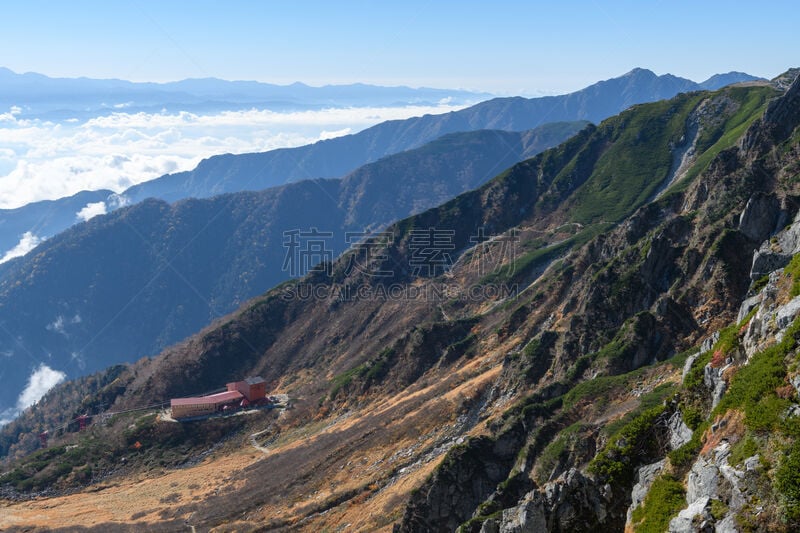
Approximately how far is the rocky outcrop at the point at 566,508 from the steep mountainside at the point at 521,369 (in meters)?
0.08

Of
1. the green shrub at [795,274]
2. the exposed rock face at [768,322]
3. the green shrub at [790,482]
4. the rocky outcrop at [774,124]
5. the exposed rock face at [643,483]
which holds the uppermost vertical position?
the rocky outcrop at [774,124]

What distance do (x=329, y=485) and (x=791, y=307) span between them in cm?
4398

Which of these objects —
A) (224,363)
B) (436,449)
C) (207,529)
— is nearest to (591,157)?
(224,363)

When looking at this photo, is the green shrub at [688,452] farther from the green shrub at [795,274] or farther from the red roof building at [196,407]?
the red roof building at [196,407]

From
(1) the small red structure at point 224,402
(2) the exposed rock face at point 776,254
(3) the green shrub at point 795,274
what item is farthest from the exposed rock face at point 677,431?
(1) the small red structure at point 224,402

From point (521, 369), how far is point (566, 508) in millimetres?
36054

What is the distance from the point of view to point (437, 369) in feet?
258

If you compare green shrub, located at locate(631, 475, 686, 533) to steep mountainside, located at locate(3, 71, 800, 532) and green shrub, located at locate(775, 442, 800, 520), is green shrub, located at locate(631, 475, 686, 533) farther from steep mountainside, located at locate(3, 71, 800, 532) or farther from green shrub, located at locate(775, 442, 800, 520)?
green shrub, located at locate(775, 442, 800, 520)

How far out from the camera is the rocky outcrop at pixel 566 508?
73.5 ft

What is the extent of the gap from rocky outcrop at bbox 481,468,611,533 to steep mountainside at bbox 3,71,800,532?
0.08 meters

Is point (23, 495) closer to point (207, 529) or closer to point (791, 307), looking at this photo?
point (207, 529)

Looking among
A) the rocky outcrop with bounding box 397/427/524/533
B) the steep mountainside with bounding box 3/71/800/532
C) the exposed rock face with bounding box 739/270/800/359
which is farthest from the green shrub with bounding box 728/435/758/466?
the rocky outcrop with bounding box 397/427/524/533

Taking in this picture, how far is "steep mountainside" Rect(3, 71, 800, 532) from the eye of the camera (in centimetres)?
2289

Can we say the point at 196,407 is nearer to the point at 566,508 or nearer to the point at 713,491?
the point at 566,508
